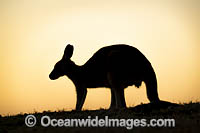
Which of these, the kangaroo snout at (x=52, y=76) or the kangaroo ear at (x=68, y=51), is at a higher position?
the kangaroo ear at (x=68, y=51)

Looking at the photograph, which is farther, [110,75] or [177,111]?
[110,75]

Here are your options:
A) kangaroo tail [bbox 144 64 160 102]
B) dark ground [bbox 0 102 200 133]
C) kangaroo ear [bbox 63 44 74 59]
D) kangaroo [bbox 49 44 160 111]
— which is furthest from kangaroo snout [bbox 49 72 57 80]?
dark ground [bbox 0 102 200 133]

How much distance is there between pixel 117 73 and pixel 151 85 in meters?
1.07

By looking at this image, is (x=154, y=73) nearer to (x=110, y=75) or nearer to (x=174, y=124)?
(x=110, y=75)

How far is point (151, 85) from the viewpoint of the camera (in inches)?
399

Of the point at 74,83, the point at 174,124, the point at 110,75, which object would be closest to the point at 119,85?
the point at 110,75

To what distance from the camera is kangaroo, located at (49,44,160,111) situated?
997 cm

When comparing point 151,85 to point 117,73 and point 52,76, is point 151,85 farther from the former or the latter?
point 52,76

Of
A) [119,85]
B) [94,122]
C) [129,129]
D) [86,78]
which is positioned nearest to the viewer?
[129,129]

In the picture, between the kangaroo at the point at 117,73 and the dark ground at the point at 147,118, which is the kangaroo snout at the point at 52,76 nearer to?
the kangaroo at the point at 117,73

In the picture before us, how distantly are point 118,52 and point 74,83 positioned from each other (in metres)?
2.18

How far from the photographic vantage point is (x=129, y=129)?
5074mm

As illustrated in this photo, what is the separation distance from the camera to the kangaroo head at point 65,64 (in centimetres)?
1170

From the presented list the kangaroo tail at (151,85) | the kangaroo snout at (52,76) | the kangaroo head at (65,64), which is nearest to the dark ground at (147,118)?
the kangaroo tail at (151,85)
